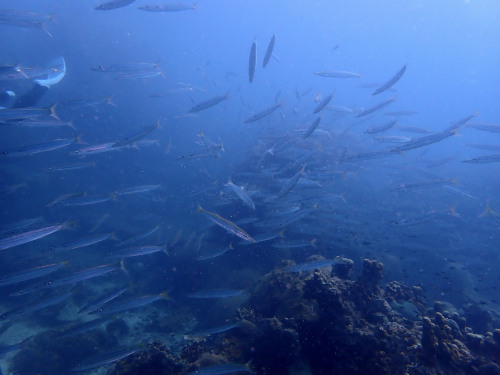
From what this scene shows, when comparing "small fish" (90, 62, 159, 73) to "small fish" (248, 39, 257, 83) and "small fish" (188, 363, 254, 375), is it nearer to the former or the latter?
"small fish" (248, 39, 257, 83)

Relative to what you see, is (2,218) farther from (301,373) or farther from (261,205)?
(301,373)

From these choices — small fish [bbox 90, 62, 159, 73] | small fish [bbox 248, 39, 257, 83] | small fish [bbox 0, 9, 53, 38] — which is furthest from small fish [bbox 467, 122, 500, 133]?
small fish [bbox 0, 9, 53, 38]

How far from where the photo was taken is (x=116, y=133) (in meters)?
19.6

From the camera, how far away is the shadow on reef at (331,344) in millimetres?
4035

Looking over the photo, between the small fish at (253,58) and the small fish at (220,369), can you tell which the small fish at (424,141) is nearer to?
the small fish at (253,58)

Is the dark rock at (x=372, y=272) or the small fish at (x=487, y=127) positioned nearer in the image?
the dark rock at (x=372, y=272)

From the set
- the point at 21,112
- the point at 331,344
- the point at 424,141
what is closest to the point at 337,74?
the point at 424,141

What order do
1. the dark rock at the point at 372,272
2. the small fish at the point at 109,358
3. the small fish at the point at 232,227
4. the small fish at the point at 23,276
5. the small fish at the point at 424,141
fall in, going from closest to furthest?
the small fish at the point at 109,358 < the small fish at the point at 232,227 < the small fish at the point at 23,276 < the dark rock at the point at 372,272 < the small fish at the point at 424,141

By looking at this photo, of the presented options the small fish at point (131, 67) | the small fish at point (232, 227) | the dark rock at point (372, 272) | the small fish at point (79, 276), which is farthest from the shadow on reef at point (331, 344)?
the small fish at point (131, 67)

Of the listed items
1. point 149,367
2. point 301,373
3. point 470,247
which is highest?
point 301,373

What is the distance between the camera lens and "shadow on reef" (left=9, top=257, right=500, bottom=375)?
4035mm

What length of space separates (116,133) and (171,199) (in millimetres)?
8996

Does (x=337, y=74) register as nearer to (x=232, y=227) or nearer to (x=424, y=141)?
(x=424, y=141)

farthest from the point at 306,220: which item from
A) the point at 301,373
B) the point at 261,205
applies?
the point at 301,373
